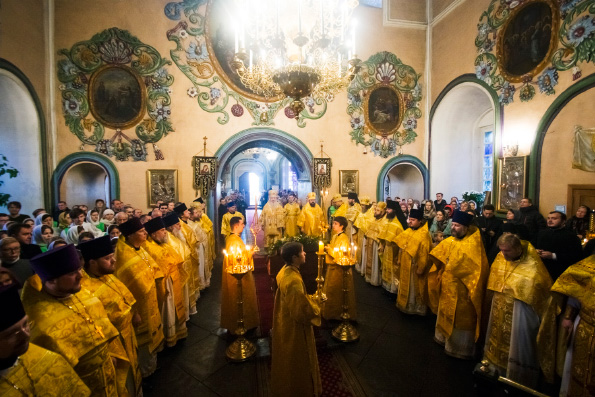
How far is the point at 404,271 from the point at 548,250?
2201 millimetres

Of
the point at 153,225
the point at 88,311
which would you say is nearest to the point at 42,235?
the point at 153,225

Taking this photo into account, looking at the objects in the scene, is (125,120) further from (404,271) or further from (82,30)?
(404,271)

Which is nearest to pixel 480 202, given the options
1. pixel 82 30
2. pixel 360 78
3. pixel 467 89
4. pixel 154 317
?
pixel 467 89

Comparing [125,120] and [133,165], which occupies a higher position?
[125,120]

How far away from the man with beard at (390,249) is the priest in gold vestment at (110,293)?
4826 millimetres

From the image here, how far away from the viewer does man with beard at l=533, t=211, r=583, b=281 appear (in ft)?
13.9

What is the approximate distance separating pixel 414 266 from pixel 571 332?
2640mm

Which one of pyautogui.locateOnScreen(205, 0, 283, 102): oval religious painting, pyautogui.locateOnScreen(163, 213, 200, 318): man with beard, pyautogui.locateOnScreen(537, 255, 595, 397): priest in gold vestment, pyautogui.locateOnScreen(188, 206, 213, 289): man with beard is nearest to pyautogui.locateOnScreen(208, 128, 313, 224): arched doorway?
pyautogui.locateOnScreen(205, 0, 283, 102): oval religious painting

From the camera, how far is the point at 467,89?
35.9 feet

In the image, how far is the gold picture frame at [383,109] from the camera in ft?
39.5

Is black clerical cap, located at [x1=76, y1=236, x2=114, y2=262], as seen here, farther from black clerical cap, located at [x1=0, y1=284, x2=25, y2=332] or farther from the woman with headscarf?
the woman with headscarf

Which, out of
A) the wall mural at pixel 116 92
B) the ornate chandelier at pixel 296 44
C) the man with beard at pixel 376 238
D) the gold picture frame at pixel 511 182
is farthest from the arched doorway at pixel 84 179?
the gold picture frame at pixel 511 182

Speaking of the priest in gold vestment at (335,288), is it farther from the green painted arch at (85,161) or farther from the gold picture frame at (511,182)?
the green painted arch at (85,161)

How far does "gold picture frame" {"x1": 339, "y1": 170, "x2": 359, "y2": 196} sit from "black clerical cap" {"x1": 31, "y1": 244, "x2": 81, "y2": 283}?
10.4m
